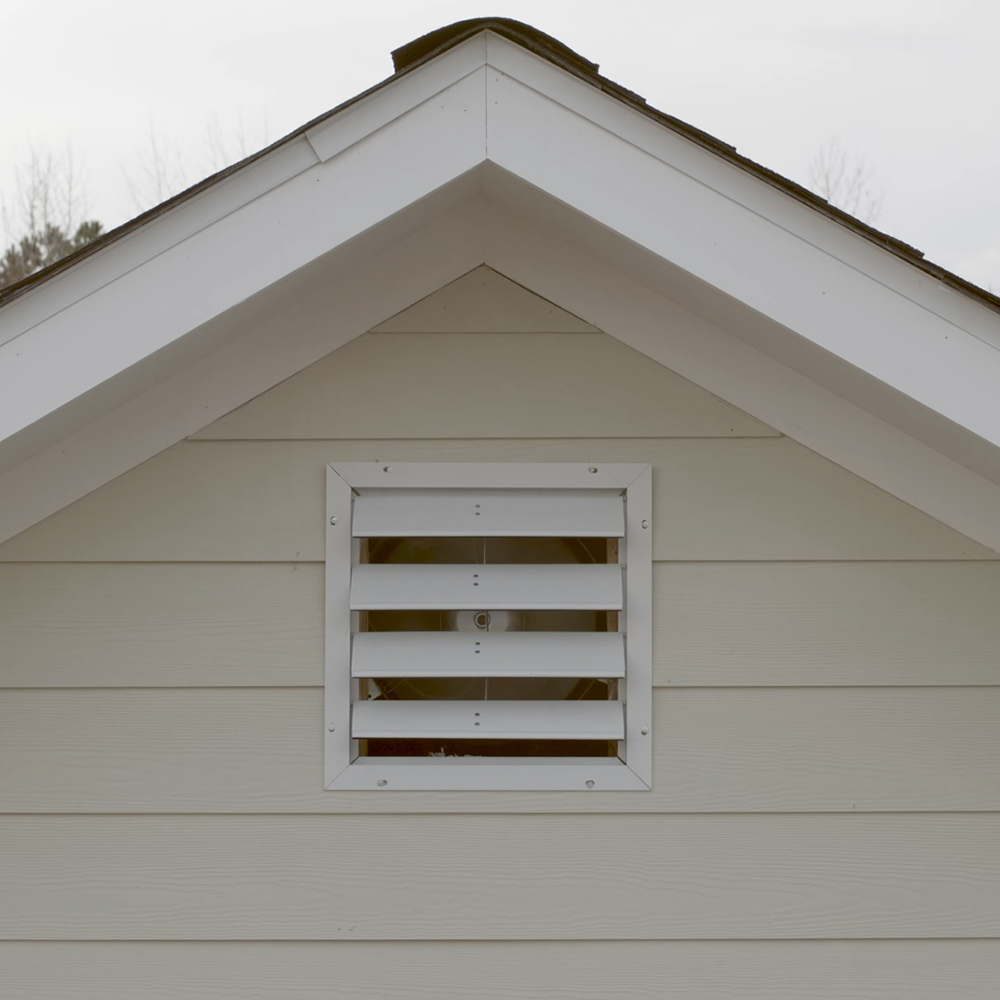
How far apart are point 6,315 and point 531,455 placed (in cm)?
85

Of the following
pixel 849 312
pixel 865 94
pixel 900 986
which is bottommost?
pixel 900 986

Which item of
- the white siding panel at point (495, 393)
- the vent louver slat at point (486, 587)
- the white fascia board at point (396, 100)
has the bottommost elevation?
the vent louver slat at point (486, 587)

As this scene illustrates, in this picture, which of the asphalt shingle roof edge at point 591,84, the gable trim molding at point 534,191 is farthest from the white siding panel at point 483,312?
the asphalt shingle roof edge at point 591,84

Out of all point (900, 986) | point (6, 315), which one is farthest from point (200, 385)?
point (900, 986)

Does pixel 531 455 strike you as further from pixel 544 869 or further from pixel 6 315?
pixel 6 315

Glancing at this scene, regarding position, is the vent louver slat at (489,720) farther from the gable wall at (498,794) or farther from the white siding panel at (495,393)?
the white siding panel at (495,393)

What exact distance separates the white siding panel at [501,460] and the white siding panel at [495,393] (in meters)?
0.03

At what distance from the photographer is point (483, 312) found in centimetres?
167

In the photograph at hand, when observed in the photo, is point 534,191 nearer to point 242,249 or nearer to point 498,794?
point 242,249

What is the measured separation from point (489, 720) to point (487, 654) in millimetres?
118

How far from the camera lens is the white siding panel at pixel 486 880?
1631 millimetres

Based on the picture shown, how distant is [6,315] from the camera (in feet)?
4.07

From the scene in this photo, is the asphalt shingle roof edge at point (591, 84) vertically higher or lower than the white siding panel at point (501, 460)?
higher

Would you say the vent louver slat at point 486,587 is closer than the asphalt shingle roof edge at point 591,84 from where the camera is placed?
No
